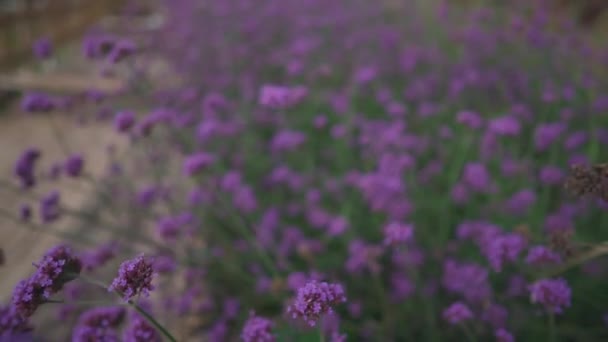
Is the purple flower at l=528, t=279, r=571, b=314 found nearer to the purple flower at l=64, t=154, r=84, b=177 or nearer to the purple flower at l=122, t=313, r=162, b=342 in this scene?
the purple flower at l=122, t=313, r=162, b=342

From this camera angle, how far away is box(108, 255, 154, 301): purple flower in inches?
34.0

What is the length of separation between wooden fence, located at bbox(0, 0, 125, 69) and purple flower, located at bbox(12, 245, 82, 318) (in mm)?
5730

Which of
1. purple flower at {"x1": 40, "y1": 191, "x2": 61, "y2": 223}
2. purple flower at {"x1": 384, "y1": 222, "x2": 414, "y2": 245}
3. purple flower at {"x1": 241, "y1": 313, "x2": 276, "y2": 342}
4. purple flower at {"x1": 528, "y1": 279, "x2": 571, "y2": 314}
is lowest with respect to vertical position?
purple flower at {"x1": 40, "y1": 191, "x2": 61, "y2": 223}

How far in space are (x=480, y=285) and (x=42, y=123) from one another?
21.1ft

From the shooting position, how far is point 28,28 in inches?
248

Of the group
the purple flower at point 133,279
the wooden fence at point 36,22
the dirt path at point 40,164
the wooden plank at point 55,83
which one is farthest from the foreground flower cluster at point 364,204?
the wooden fence at point 36,22

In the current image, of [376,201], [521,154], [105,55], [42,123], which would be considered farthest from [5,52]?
[521,154]

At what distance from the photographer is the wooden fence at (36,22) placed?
19.4ft

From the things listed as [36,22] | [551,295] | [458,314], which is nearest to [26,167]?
[458,314]

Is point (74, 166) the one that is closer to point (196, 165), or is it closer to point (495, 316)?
point (196, 165)

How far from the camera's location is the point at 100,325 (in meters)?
1.25

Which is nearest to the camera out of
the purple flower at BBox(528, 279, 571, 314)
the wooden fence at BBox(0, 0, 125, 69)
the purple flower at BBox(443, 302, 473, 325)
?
the purple flower at BBox(528, 279, 571, 314)

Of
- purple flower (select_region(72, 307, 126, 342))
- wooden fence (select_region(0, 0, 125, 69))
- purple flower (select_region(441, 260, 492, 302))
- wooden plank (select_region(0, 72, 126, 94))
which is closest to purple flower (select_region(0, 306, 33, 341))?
purple flower (select_region(72, 307, 126, 342))

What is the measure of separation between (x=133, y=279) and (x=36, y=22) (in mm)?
7156
